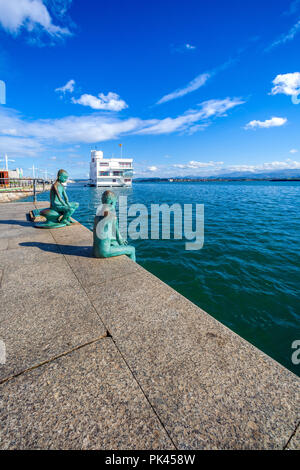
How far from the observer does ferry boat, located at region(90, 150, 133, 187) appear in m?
76.2

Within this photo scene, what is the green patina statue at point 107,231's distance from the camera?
3.97 meters

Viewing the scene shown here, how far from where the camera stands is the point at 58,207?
269 inches

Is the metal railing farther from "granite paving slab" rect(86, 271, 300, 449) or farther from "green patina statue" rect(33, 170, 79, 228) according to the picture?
"granite paving slab" rect(86, 271, 300, 449)

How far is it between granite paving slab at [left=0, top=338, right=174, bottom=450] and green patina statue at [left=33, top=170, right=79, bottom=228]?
19.2 feet

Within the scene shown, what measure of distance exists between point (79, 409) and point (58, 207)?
6.47m

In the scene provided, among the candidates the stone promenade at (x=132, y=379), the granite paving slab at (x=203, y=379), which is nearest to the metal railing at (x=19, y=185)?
the stone promenade at (x=132, y=379)

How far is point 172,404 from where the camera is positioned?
1481 millimetres

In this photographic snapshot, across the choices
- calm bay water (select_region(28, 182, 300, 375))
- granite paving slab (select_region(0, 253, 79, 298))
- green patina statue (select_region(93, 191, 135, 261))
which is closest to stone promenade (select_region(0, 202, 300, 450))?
granite paving slab (select_region(0, 253, 79, 298))

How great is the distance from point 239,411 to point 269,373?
1.68ft

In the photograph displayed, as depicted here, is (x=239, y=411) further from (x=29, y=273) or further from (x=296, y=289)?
(x=296, y=289)

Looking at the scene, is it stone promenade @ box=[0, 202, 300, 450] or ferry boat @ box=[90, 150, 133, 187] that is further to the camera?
ferry boat @ box=[90, 150, 133, 187]

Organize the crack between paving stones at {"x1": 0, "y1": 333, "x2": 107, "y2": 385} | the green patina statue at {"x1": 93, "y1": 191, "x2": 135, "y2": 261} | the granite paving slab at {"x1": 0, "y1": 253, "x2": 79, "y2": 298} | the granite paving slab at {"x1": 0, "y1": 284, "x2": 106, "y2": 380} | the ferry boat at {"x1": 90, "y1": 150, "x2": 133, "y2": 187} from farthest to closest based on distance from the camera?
the ferry boat at {"x1": 90, "y1": 150, "x2": 133, "y2": 187}
the green patina statue at {"x1": 93, "y1": 191, "x2": 135, "y2": 261}
the granite paving slab at {"x1": 0, "y1": 253, "x2": 79, "y2": 298}
the granite paving slab at {"x1": 0, "y1": 284, "x2": 106, "y2": 380}
the crack between paving stones at {"x1": 0, "y1": 333, "x2": 107, "y2": 385}

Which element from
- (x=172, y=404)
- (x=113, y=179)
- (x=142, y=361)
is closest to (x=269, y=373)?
(x=172, y=404)

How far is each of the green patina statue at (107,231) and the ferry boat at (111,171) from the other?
7652 cm
